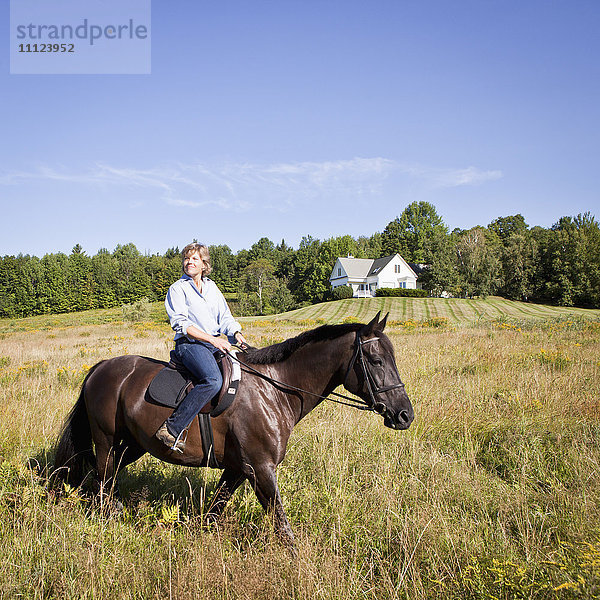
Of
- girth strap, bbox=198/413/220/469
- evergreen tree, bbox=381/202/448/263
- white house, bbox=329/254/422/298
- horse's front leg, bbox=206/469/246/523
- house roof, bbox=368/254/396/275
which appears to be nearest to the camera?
girth strap, bbox=198/413/220/469

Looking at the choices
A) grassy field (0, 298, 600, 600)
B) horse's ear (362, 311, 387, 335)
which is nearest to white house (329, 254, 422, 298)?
grassy field (0, 298, 600, 600)

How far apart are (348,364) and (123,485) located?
→ 325cm

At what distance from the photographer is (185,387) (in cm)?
379

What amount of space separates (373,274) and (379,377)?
242 ft

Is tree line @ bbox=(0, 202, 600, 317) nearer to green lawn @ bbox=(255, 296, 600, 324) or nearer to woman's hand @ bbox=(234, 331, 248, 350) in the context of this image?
green lawn @ bbox=(255, 296, 600, 324)

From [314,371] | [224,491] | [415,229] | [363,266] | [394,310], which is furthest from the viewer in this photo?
[415,229]

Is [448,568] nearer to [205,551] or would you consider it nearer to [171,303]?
[205,551]

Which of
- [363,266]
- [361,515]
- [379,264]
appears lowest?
[361,515]

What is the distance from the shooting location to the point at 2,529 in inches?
136

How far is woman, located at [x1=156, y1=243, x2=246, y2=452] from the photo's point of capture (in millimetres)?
3623

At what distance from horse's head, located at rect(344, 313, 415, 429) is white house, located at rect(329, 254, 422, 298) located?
226 feet

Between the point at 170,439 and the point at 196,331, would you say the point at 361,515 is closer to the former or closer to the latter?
the point at 170,439

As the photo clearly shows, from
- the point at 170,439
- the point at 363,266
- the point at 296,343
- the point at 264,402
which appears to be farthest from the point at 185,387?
the point at 363,266

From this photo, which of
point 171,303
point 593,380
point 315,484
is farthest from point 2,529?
point 593,380
